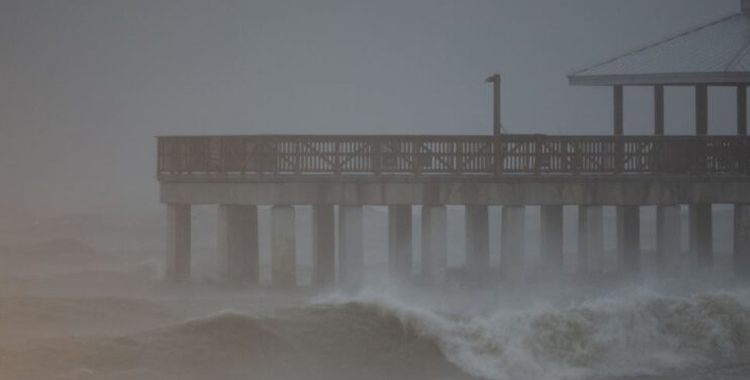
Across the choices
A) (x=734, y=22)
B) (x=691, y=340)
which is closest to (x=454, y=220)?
(x=734, y=22)

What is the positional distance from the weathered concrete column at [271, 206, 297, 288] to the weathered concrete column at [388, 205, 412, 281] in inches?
107

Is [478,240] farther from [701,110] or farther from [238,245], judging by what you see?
[701,110]

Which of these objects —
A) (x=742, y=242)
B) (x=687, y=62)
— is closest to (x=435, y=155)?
(x=687, y=62)

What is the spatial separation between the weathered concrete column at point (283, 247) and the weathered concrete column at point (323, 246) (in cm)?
58

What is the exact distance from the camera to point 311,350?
3397 cm

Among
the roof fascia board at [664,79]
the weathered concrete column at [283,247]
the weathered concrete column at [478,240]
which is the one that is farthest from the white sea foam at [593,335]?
the roof fascia board at [664,79]

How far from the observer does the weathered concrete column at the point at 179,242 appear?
4578cm

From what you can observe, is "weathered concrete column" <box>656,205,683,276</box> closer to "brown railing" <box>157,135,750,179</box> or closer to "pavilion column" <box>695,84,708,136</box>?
"brown railing" <box>157,135,750,179</box>

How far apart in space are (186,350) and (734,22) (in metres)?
25.3

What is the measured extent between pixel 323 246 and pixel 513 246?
5.04 m

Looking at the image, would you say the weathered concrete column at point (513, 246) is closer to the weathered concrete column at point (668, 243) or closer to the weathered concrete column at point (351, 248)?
the weathered concrete column at point (351, 248)

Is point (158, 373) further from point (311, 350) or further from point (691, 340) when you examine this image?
point (691, 340)

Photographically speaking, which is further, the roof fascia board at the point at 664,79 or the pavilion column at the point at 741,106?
the pavilion column at the point at 741,106

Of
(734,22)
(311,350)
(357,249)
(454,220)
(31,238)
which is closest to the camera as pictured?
(311,350)
